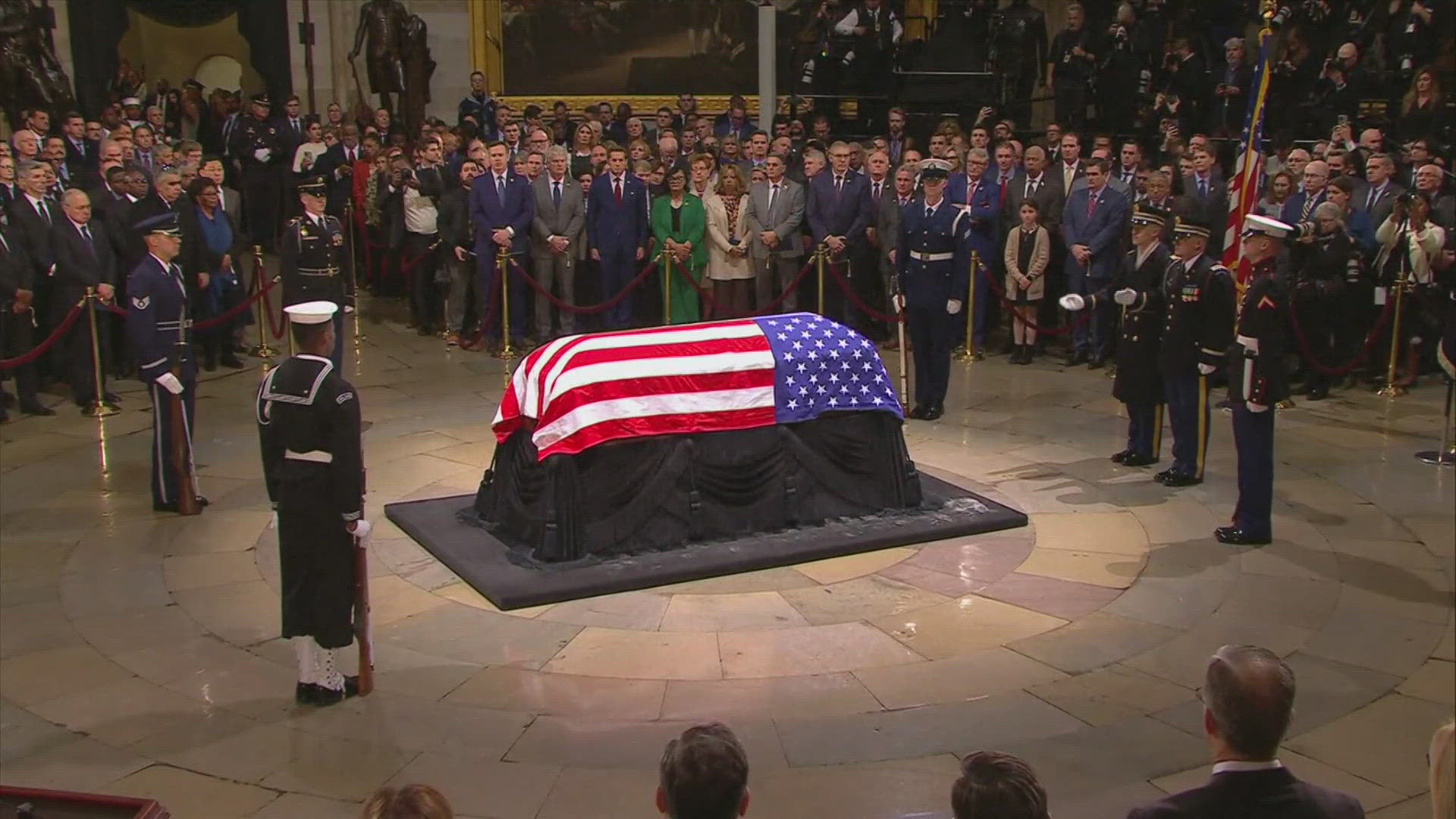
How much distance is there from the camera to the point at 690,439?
8242 millimetres

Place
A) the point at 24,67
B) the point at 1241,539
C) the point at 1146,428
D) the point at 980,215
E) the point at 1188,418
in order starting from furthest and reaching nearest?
the point at 24,67 → the point at 980,215 → the point at 1146,428 → the point at 1188,418 → the point at 1241,539

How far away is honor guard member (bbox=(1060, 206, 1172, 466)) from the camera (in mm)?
9688

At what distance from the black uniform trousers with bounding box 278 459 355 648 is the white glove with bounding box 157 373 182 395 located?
110 inches

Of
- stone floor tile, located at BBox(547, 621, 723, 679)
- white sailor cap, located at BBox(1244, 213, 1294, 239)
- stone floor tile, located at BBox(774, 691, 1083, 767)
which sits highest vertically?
white sailor cap, located at BBox(1244, 213, 1294, 239)

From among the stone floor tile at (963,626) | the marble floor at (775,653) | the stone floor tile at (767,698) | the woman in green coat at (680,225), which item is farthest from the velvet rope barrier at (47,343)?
the stone floor tile at (963,626)

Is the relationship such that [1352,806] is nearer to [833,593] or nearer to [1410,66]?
[833,593]

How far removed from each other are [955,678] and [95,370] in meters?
7.75

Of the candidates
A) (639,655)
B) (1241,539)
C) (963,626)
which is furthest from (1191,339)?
(639,655)

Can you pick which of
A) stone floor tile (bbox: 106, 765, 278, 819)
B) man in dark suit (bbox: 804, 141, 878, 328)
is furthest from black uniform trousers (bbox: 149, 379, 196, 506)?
man in dark suit (bbox: 804, 141, 878, 328)

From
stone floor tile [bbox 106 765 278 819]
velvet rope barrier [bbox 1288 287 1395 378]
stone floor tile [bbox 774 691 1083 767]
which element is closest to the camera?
stone floor tile [bbox 106 765 278 819]

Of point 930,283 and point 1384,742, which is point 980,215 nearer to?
point 930,283

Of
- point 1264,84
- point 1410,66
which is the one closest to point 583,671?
point 1264,84

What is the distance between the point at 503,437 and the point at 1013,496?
3187 millimetres

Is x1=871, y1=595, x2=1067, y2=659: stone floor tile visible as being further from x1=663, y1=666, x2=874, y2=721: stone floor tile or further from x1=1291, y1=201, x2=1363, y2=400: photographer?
x1=1291, y1=201, x2=1363, y2=400: photographer
